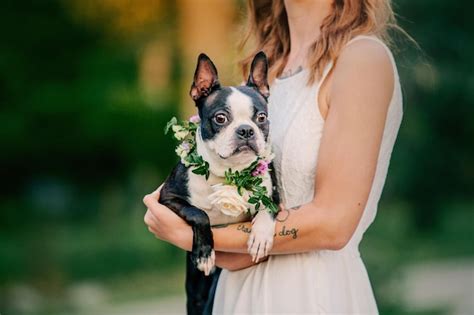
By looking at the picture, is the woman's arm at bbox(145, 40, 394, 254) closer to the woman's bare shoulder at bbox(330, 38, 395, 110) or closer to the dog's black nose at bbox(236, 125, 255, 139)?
the woman's bare shoulder at bbox(330, 38, 395, 110)

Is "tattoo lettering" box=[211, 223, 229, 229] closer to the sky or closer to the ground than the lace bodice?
closer to the ground

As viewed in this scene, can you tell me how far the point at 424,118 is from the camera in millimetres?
9523

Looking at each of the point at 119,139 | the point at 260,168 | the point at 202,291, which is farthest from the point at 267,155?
the point at 119,139

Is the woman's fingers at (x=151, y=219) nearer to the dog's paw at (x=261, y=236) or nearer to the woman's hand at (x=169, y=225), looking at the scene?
the woman's hand at (x=169, y=225)

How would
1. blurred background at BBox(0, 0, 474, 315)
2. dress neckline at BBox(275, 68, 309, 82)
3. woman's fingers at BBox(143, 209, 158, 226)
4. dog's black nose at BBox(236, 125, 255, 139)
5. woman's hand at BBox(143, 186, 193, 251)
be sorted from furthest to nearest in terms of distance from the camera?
blurred background at BBox(0, 0, 474, 315)
dress neckline at BBox(275, 68, 309, 82)
woman's fingers at BBox(143, 209, 158, 226)
woman's hand at BBox(143, 186, 193, 251)
dog's black nose at BBox(236, 125, 255, 139)

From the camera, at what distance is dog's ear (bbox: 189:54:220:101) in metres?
2.35

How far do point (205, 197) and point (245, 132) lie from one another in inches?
10.3

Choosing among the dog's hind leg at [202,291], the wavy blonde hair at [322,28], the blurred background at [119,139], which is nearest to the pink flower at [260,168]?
the wavy blonde hair at [322,28]

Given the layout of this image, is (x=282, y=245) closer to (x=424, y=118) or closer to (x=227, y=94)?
(x=227, y=94)

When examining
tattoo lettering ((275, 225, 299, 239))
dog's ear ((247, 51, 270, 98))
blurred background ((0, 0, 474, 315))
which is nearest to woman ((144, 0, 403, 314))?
tattoo lettering ((275, 225, 299, 239))

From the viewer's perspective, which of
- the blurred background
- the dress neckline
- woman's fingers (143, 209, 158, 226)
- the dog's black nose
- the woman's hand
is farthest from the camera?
→ the blurred background

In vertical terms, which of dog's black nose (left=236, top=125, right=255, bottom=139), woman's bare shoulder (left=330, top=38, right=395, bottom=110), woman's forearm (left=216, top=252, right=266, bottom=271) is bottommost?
woman's forearm (left=216, top=252, right=266, bottom=271)

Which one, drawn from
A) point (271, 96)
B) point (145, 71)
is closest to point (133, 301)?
point (145, 71)

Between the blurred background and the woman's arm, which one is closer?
the woman's arm
